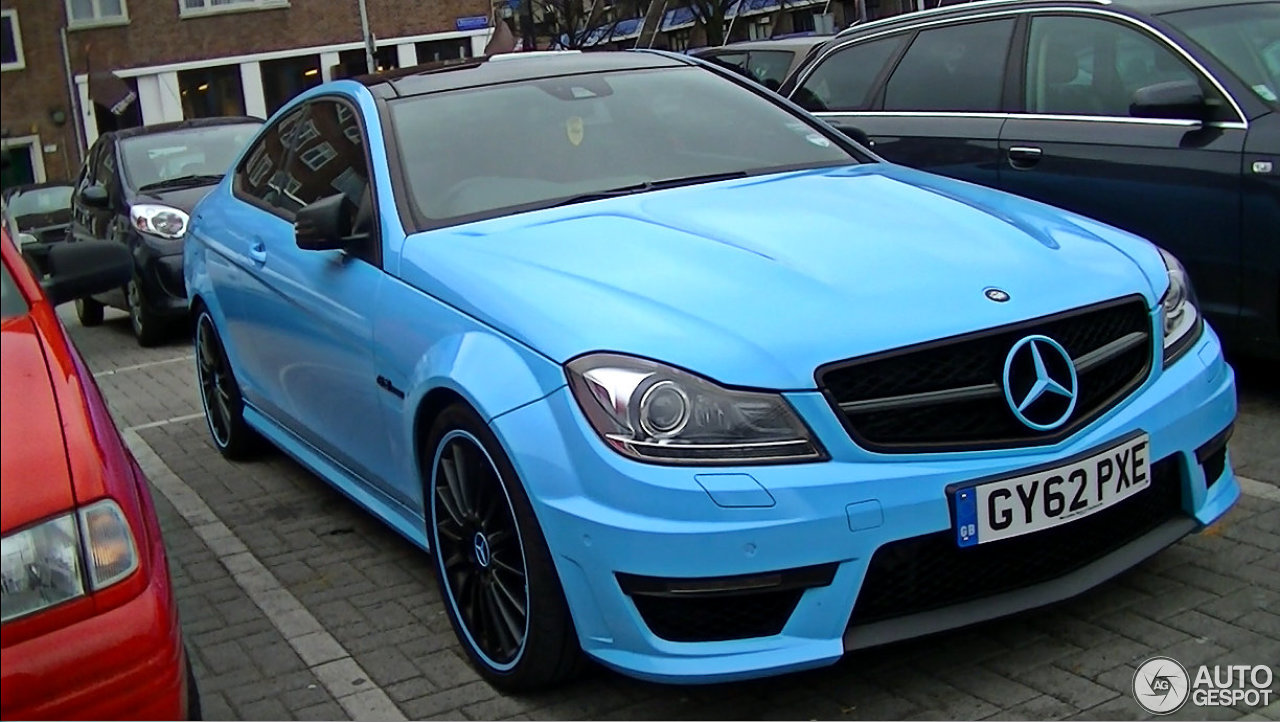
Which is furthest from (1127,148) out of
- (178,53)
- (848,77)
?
(178,53)

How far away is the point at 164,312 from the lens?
404 inches

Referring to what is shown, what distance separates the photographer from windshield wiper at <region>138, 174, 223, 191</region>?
1089 cm

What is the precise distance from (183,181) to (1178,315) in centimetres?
855

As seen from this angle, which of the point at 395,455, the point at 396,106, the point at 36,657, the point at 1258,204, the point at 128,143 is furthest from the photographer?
the point at 128,143

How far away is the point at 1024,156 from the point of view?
638cm

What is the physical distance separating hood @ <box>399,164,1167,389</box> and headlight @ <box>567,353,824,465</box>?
0.14 feet

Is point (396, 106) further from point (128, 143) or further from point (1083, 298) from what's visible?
point (128, 143)

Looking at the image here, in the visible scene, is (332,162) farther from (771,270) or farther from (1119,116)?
(1119,116)

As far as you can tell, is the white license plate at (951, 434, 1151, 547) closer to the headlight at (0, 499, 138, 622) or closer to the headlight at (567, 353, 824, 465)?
the headlight at (567, 353, 824, 465)

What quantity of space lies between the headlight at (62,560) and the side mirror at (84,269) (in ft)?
3.35

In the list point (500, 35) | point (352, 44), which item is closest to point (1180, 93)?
point (500, 35)

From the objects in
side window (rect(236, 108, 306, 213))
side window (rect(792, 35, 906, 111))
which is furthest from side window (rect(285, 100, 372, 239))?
side window (rect(792, 35, 906, 111))

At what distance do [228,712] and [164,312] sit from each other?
6848 millimetres

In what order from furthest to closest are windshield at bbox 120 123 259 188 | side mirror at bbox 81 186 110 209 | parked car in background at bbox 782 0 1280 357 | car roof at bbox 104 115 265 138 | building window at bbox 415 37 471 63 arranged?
building window at bbox 415 37 471 63 → car roof at bbox 104 115 265 138 → windshield at bbox 120 123 259 188 → side mirror at bbox 81 186 110 209 → parked car in background at bbox 782 0 1280 357
